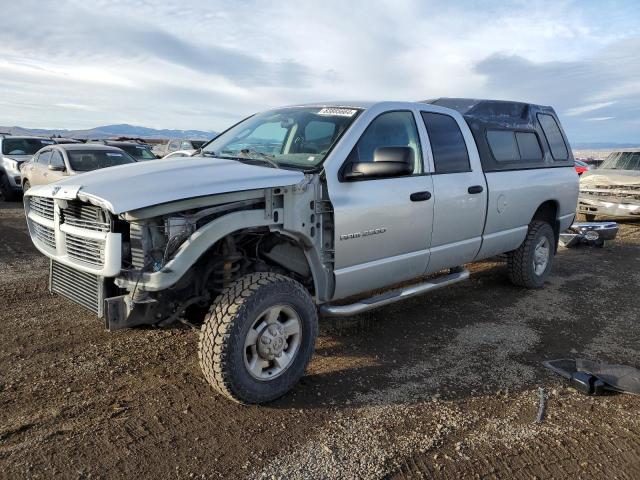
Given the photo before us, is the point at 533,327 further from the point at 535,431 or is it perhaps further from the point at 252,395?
the point at 252,395

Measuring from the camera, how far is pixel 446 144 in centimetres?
477

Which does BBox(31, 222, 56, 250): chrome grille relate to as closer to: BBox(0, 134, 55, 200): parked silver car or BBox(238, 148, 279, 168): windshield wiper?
BBox(238, 148, 279, 168): windshield wiper

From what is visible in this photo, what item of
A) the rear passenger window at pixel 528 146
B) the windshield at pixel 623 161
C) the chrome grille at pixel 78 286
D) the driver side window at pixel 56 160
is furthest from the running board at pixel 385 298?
the driver side window at pixel 56 160

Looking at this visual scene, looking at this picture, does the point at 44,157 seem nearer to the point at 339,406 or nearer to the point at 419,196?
the point at 419,196

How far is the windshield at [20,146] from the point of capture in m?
14.7

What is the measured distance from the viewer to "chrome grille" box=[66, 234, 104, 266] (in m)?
3.06

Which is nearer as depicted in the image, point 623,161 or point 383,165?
point 383,165

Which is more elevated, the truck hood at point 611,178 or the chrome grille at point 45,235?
the truck hood at point 611,178

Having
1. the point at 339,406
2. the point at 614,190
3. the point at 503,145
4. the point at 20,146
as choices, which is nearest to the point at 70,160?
the point at 20,146

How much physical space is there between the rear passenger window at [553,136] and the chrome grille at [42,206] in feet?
18.2

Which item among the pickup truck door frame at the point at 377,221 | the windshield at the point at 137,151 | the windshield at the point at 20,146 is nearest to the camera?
the pickup truck door frame at the point at 377,221

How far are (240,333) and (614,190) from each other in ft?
35.6

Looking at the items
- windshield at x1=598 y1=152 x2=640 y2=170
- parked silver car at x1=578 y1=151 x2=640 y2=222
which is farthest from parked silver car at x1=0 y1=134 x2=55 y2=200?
windshield at x1=598 y1=152 x2=640 y2=170

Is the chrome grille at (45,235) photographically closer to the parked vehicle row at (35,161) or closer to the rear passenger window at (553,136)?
the rear passenger window at (553,136)
